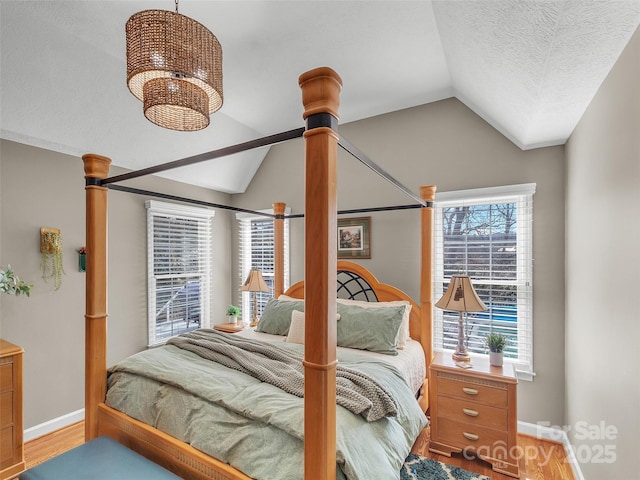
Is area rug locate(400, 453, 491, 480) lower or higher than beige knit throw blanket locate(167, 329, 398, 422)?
lower

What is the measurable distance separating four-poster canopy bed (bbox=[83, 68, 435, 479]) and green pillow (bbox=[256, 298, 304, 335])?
3.23 feet

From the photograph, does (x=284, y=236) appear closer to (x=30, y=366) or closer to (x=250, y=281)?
(x=250, y=281)

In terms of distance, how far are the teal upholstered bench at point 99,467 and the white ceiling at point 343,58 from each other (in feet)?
7.63

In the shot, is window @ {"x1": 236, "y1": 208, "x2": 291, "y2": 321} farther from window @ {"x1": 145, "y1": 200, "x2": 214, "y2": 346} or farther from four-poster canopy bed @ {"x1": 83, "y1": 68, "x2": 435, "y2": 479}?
four-poster canopy bed @ {"x1": 83, "y1": 68, "x2": 435, "y2": 479}

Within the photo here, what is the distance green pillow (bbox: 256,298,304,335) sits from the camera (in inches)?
121

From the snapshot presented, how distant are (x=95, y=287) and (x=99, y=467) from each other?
3.11 ft

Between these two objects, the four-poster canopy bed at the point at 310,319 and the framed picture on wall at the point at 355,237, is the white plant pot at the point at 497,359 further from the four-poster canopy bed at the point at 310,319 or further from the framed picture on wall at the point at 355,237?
the framed picture on wall at the point at 355,237

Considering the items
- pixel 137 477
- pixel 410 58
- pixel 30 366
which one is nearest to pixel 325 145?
pixel 137 477

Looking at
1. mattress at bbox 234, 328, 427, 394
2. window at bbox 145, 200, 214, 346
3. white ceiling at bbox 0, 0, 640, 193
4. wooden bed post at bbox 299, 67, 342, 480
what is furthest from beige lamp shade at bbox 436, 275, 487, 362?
window at bbox 145, 200, 214, 346

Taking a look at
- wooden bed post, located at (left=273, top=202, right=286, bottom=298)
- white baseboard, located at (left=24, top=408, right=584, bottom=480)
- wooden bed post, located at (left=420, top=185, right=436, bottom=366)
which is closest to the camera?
white baseboard, located at (left=24, top=408, right=584, bottom=480)

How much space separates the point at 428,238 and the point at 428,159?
85cm

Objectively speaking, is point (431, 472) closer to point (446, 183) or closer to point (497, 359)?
point (497, 359)

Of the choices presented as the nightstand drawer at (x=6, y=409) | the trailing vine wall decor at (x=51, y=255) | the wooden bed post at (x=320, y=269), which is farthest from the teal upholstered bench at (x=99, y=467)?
the trailing vine wall decor at (x=51, y=255)

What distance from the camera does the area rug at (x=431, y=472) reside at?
6.68ft
